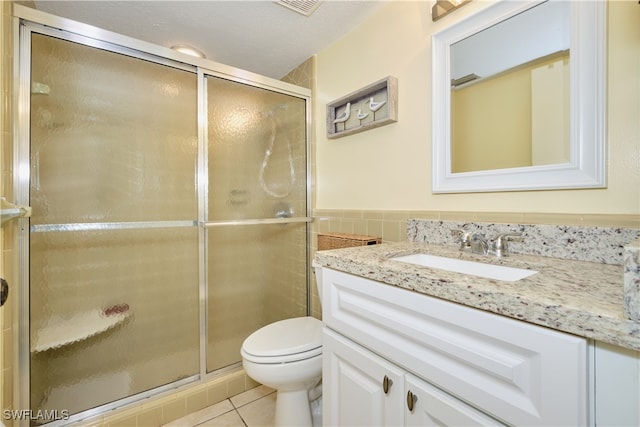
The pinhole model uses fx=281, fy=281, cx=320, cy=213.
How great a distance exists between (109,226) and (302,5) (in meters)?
1.45

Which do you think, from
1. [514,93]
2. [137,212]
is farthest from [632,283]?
[137,212]

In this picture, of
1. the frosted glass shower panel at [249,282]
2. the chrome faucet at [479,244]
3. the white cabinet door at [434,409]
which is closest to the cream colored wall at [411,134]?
the chrome faucet at [479,244]

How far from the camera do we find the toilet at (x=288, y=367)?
1.17 m

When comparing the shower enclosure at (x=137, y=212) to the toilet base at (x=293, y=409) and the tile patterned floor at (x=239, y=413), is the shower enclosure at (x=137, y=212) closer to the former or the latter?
the tile patterned floor at (x=239, y=413)

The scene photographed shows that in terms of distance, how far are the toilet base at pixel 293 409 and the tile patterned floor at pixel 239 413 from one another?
21 cm

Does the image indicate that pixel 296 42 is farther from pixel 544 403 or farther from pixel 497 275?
pixel 544 403

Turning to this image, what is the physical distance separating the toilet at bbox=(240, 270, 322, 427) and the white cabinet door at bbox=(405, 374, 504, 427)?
58 cm

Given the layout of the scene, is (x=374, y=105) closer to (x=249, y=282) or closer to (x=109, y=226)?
(x=249, y=282)

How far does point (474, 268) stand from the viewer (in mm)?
913

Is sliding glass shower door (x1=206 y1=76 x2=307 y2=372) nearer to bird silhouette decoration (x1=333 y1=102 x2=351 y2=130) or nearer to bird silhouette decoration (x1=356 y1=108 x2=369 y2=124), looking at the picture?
bird silhouette decoration (x1=333 y1=102 x2=351 y2=130)

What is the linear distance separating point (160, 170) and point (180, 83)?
1.59ft

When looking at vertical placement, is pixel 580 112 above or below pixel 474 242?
above

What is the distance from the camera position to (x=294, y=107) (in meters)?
1.95

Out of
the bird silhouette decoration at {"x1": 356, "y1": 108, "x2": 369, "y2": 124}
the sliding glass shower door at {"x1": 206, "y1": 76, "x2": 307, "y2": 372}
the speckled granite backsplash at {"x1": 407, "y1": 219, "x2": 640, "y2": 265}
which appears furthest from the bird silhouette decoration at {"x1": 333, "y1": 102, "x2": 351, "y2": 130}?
the speckled granite backsplash at {"x1": 407, "y1": 219, "x2": 640, "y2": 265}
